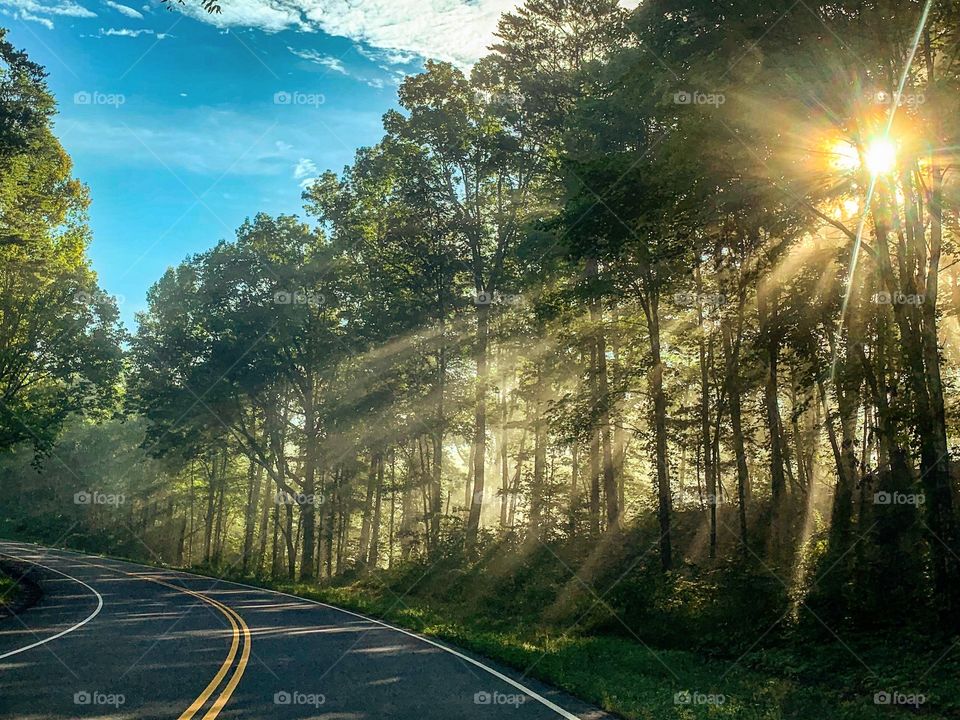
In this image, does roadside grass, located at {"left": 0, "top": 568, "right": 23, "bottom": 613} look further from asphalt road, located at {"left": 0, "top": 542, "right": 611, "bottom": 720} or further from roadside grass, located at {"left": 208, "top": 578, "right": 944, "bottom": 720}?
roadside grass, located at {"left": 208, "top": 578, "right": 944, "bottom": 720}

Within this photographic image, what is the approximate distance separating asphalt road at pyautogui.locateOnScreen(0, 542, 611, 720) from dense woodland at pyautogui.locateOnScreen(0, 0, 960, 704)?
625 cm

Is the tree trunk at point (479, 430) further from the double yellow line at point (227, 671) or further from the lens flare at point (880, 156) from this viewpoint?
the lens flare at point (880, 156)

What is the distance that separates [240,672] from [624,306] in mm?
19725

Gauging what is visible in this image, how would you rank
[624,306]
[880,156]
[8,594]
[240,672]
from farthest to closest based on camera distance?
[624,306], [8,594], [880,156], [240,672]

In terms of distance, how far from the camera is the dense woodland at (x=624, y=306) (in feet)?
44.0

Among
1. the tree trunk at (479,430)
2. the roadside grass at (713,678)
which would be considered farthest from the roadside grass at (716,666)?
the tree trunk at (479,430)

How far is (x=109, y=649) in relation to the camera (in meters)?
12.7

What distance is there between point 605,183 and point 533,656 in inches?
403

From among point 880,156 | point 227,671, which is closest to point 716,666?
point 227,671

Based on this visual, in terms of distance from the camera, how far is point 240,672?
10.8 meters

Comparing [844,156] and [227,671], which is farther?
[844,156]

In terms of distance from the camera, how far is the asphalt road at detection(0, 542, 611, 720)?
857 cm

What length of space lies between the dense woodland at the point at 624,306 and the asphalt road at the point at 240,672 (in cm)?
625

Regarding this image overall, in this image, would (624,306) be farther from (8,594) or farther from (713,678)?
(8,594)
